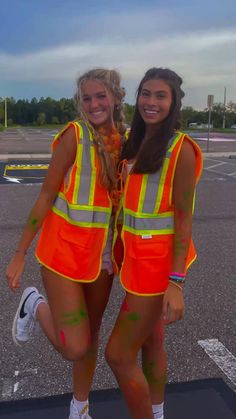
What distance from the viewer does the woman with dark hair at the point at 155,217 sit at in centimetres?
190

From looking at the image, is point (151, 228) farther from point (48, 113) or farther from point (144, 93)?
point (48, 113)

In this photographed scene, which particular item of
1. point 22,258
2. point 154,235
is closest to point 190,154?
point 154,235

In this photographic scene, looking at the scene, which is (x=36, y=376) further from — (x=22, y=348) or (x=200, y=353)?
(x=200, y=353)

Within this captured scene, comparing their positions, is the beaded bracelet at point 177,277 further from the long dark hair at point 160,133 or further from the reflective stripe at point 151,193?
the long dark hair at point 160,133

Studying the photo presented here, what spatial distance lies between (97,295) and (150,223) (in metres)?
0.49

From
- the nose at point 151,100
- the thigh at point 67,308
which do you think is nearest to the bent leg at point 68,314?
the thigh at point 67,308

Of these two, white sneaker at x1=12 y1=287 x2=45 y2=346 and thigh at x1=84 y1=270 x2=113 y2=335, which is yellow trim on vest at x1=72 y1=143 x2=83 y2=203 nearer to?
thigh at x1=84 y1=270 x2=113 y2=335

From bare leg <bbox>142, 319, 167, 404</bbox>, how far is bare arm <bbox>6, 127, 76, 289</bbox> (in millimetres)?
714

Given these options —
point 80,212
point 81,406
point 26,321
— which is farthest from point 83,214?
point 81,406

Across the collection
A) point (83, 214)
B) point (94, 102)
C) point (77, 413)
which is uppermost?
point (94, 102)

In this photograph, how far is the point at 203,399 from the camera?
8.62 ft

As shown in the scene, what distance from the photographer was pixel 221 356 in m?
3.09

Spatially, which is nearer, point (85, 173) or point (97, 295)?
point (85, 173)

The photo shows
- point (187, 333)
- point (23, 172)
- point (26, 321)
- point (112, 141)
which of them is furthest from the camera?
point (23, 172)
